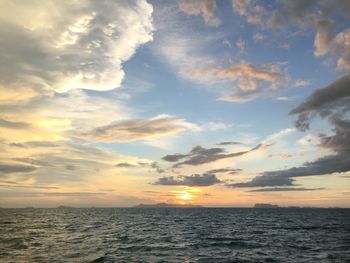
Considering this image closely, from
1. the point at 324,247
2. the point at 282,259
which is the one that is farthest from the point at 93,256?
the point at 324,247

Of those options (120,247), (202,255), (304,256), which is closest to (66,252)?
(120,247)

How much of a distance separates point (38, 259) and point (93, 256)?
5375 mm

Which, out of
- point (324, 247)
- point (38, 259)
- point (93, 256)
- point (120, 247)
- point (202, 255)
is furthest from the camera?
point (324, 247)

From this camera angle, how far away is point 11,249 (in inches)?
1601

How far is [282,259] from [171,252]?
40.4 ft

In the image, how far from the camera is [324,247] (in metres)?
46.9

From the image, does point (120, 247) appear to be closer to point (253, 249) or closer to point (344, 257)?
point (253, 249)

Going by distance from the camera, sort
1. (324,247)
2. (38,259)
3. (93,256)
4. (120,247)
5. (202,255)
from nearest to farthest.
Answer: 1. (38,259)
2. (93,256)
3. (202,255)
4. (120,247)
5. (324,247)

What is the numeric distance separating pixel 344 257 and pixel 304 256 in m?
4.08

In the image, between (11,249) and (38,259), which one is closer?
(38,259)

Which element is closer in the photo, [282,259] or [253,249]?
[282,259]

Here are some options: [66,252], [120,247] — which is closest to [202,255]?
[120,247]

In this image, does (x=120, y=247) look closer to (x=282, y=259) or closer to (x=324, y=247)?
(x=282, y=259)

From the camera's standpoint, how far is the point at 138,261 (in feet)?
112
